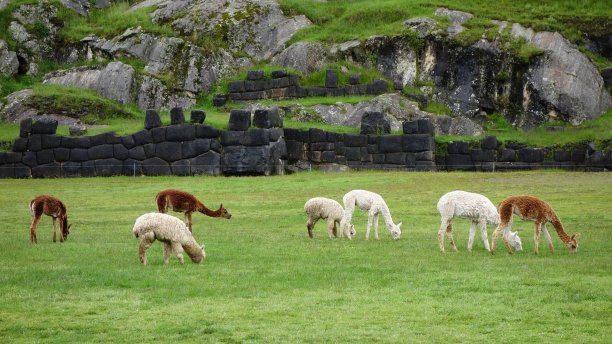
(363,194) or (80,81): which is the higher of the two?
(80,81)

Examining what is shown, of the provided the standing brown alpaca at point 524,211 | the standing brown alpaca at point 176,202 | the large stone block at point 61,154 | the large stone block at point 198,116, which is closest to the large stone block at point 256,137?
the large stone block at point 198,116

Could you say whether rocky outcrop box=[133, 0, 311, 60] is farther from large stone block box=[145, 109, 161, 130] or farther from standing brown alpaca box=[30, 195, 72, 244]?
standing brown alpaca box=[30, 195, 72, 244]

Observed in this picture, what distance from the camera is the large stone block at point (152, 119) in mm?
46469

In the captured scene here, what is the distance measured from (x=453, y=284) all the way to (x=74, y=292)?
22.3 ft

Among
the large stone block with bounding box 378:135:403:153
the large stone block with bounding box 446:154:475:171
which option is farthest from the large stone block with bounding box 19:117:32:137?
the large stone block with bounding box 446:154:475:171

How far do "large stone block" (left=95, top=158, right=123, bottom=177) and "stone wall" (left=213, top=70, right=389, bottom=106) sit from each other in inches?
382

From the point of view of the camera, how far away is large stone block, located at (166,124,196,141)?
1811 inches

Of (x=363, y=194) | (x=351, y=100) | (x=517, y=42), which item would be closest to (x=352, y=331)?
(x=363, y=194)

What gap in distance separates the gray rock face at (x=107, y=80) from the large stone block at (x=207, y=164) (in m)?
10.8

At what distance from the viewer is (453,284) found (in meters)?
17.2

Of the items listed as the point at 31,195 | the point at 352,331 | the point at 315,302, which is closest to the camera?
the point at 352,331

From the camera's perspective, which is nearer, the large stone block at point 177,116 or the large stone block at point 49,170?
the large stone block at point 177,116

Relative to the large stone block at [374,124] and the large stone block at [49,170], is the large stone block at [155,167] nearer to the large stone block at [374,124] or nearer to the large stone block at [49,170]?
the large stone block at [49,170]

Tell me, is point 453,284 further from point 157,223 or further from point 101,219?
point 101,219
